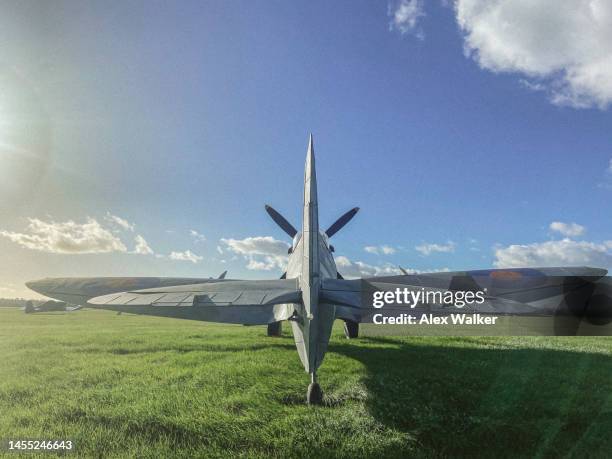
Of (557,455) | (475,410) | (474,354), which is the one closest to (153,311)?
(475,410)

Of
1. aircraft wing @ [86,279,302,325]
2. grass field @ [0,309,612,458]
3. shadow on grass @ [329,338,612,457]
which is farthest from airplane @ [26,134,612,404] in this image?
shadow on grass @ [329,338,612,457]

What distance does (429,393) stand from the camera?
5277mm

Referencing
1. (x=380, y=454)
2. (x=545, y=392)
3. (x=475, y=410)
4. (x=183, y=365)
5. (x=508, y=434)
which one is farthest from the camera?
(x=183, y=365)

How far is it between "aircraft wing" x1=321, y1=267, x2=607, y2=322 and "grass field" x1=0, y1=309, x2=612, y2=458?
4.47 feet

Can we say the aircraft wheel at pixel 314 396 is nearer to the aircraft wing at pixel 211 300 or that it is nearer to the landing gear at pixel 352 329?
the aircraft wing at pixel 211 300

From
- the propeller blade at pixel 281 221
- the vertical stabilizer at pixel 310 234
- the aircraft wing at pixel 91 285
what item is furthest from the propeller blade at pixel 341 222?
the vertical stabilizer at pixel 310 234

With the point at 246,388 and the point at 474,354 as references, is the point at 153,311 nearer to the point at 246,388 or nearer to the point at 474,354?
the point at 246,388

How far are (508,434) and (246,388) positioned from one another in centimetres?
361

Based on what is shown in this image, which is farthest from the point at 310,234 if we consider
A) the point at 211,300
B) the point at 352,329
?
the point at 352,329

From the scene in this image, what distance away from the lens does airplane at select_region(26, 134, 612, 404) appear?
513cm

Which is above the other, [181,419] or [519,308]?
[519,308]

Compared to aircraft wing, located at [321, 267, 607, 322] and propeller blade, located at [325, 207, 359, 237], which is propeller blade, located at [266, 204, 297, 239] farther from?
aircraft wing, located at [321, 267, 607, 322]

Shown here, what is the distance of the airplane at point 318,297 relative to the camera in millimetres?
5127

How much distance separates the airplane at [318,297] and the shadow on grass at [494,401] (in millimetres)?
1165
